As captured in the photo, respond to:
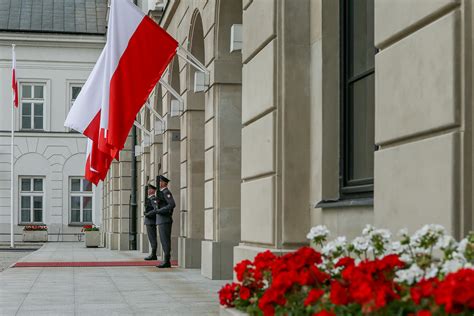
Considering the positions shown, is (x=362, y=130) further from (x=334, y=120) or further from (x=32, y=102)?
(x=32, y=102)

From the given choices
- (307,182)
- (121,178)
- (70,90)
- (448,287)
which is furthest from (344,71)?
(70,90)

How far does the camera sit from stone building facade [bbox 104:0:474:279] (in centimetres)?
504

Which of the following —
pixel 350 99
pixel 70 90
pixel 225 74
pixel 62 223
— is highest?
pixel 70 90

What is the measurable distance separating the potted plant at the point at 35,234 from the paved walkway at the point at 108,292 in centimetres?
2558

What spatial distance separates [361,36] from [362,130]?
2.60 feet

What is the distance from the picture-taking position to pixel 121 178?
103ft

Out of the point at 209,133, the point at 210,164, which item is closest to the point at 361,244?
the point at 210,164

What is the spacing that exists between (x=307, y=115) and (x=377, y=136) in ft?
8.55

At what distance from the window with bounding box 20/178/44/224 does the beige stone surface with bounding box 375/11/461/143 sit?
41.8 metres

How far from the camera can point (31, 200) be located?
46.1 meters

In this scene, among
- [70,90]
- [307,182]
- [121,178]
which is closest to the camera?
[307,182]

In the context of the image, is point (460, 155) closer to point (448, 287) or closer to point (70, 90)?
point (448, 287)

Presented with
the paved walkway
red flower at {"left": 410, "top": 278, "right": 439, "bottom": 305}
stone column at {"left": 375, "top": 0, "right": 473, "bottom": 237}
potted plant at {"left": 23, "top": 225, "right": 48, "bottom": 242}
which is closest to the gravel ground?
the paved walkway

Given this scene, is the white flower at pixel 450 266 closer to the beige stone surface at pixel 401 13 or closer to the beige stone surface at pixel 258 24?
the beige stone surface at pixel 401 13
